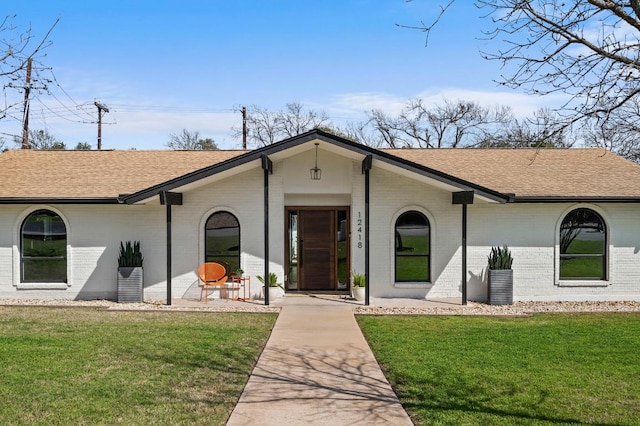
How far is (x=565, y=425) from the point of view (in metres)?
6.02

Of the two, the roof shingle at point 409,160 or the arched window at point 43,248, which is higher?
the roof shingle at point 409,160

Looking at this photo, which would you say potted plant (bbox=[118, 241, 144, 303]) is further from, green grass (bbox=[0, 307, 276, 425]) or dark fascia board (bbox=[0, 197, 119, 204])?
green grass (bbox=[0, 307, 276, 425])

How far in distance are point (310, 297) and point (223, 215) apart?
317cm

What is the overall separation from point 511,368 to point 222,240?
904 cm

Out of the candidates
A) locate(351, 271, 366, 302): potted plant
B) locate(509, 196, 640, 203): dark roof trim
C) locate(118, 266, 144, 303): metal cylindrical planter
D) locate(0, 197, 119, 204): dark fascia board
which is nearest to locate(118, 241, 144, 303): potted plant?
locate(118, 266, 144, 303): metal cylindrical planter

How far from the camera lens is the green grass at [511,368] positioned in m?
6.46

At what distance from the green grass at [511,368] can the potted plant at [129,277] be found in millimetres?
5888

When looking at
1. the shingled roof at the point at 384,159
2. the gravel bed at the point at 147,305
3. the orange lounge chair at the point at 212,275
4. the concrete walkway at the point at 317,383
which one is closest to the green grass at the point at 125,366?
the concrete walkway at the point at 317,383

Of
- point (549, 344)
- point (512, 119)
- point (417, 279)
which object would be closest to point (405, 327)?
point (549, 344)

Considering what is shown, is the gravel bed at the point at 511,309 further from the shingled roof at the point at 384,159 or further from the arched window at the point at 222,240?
the arched window at the point at 222,240

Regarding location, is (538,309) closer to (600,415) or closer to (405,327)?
(405,327)

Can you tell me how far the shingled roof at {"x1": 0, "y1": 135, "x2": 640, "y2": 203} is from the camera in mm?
15156

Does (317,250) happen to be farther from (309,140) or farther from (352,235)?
(309,140)

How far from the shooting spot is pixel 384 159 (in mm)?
13719
